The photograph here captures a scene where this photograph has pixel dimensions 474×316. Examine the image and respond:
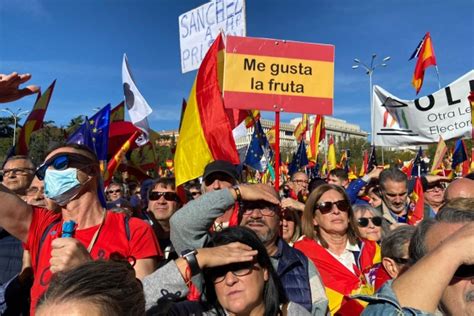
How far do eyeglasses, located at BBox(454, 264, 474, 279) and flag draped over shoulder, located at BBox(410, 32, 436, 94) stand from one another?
9591mm

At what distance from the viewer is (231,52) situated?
12.8ft

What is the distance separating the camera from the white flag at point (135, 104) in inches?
277

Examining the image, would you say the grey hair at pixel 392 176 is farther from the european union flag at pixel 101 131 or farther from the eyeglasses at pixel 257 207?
the european union flag at pixel 101 131

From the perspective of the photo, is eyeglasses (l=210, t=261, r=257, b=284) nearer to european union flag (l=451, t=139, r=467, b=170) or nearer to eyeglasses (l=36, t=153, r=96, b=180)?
eyeglasses (l=36, t=153, r=96, b=180)

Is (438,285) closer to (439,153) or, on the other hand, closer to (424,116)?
(424,116)

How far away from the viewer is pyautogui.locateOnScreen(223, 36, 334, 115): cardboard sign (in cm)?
390

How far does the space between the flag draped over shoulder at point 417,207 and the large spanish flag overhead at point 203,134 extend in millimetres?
2138

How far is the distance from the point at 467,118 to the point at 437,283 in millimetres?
6520

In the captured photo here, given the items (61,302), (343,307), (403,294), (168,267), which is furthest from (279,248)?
(61,302)

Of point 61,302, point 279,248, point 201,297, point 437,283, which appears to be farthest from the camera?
point 279,248

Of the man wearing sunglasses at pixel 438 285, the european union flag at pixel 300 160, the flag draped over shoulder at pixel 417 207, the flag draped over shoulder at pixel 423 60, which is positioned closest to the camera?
the man wearing sunglasses at pixel 438 285

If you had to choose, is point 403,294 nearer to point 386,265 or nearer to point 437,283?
point 437,283

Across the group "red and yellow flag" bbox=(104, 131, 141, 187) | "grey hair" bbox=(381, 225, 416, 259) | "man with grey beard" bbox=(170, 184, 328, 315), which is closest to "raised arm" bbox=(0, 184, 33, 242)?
"man with grey beard" bbox=(170, 184, 328, 315)

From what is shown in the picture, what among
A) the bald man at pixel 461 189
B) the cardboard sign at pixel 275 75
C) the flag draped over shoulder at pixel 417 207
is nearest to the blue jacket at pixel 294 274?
the cardboard sign at pixel 275 75
